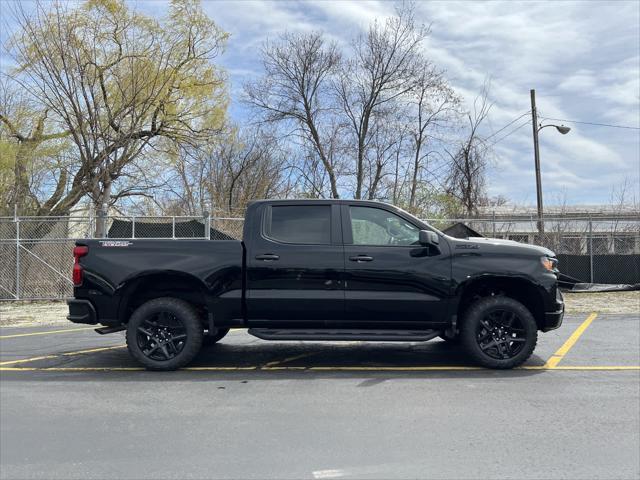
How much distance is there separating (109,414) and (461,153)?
2979 centimetres

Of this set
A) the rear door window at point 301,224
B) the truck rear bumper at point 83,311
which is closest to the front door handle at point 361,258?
the rear door window at point 301,224

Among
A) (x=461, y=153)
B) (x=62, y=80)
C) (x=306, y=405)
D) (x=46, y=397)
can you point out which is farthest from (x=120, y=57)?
(x=461, y=153)

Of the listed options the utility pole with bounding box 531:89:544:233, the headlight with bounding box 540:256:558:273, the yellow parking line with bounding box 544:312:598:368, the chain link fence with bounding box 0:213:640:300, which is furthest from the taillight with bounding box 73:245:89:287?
the utility pole with bounding box 531:89:544:233

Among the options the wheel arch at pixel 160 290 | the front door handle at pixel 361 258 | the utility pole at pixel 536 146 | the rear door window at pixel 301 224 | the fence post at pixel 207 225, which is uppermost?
the utility pole at pixel 536 146

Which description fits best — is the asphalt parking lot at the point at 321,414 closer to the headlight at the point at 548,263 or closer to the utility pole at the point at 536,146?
the headlight at the point at 548,263

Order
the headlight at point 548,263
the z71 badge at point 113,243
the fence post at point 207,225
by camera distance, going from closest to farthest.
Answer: the headlight at point 548,263
the z71 badge at point 113,243
the fence post at point 207,225

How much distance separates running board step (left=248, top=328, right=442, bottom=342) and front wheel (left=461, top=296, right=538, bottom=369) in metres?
0.42

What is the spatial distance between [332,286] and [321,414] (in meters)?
1.73

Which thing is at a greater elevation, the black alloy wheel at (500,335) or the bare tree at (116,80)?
the bare tree at (116,80)

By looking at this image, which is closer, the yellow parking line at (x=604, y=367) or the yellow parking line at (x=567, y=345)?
the yellow parking line at (x=604, y=367)

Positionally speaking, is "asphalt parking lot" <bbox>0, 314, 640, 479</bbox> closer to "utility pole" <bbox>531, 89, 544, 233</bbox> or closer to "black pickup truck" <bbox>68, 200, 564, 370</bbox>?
"black pickup truck" <bbox>68, 200, 564, 370</bbox>

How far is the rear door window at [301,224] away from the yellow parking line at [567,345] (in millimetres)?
3138

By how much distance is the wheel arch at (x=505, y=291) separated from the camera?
6266mm

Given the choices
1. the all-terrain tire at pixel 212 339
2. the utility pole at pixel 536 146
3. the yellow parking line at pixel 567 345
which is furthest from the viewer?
the utility pole at pixel 536 146
